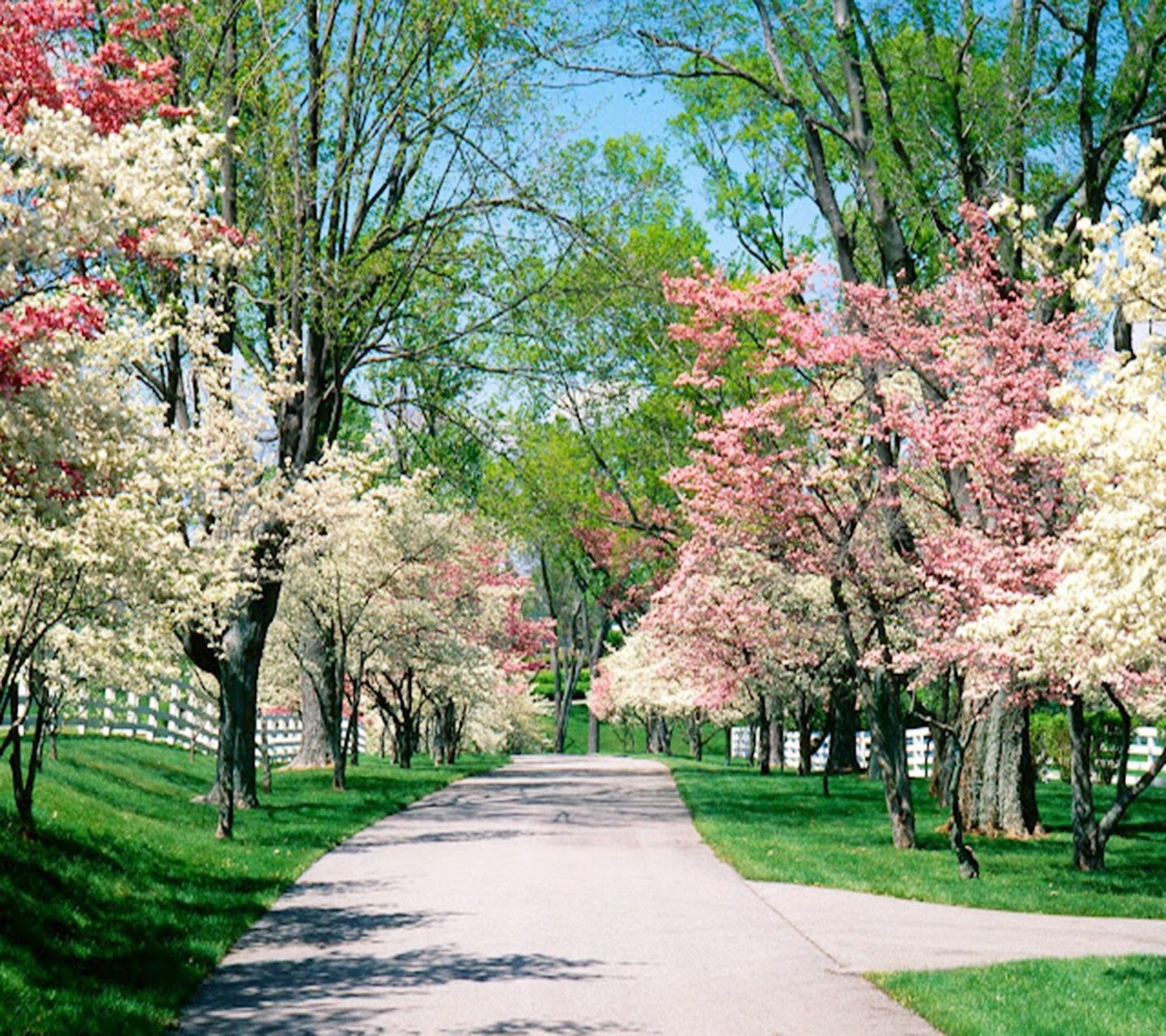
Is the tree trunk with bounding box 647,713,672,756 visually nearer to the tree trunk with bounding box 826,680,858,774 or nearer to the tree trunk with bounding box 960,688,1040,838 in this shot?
the tree trunk with bounding box 826,680,858,774

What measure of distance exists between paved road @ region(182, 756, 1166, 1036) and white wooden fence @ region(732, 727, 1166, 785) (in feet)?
34.9

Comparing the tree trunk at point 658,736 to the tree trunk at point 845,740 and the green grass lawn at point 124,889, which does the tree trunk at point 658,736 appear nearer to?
the tree trunk at point 845,740

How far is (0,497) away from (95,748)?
16301 mm

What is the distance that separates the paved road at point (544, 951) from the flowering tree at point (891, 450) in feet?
14.5

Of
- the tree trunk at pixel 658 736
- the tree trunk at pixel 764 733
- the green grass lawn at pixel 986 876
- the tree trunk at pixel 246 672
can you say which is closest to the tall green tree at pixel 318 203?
the tree trunk at pixel 246 672

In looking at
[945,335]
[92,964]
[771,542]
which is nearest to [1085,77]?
[945,335]

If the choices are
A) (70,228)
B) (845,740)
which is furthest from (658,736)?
(70,228)

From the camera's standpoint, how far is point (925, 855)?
1688cm

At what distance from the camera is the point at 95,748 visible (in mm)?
23141

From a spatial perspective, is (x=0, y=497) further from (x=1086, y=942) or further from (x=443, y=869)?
(x=1086, y=942)

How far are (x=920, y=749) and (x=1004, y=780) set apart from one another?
2363 centimetres

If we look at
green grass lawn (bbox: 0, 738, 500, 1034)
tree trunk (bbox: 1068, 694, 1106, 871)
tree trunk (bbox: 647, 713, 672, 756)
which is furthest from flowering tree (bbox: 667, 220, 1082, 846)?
tree trunk (bbox: 647, 713, 672, 756)

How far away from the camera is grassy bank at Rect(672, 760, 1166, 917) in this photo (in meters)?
13.2

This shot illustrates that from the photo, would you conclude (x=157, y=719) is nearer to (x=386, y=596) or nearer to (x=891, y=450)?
(x=386, y=596)
